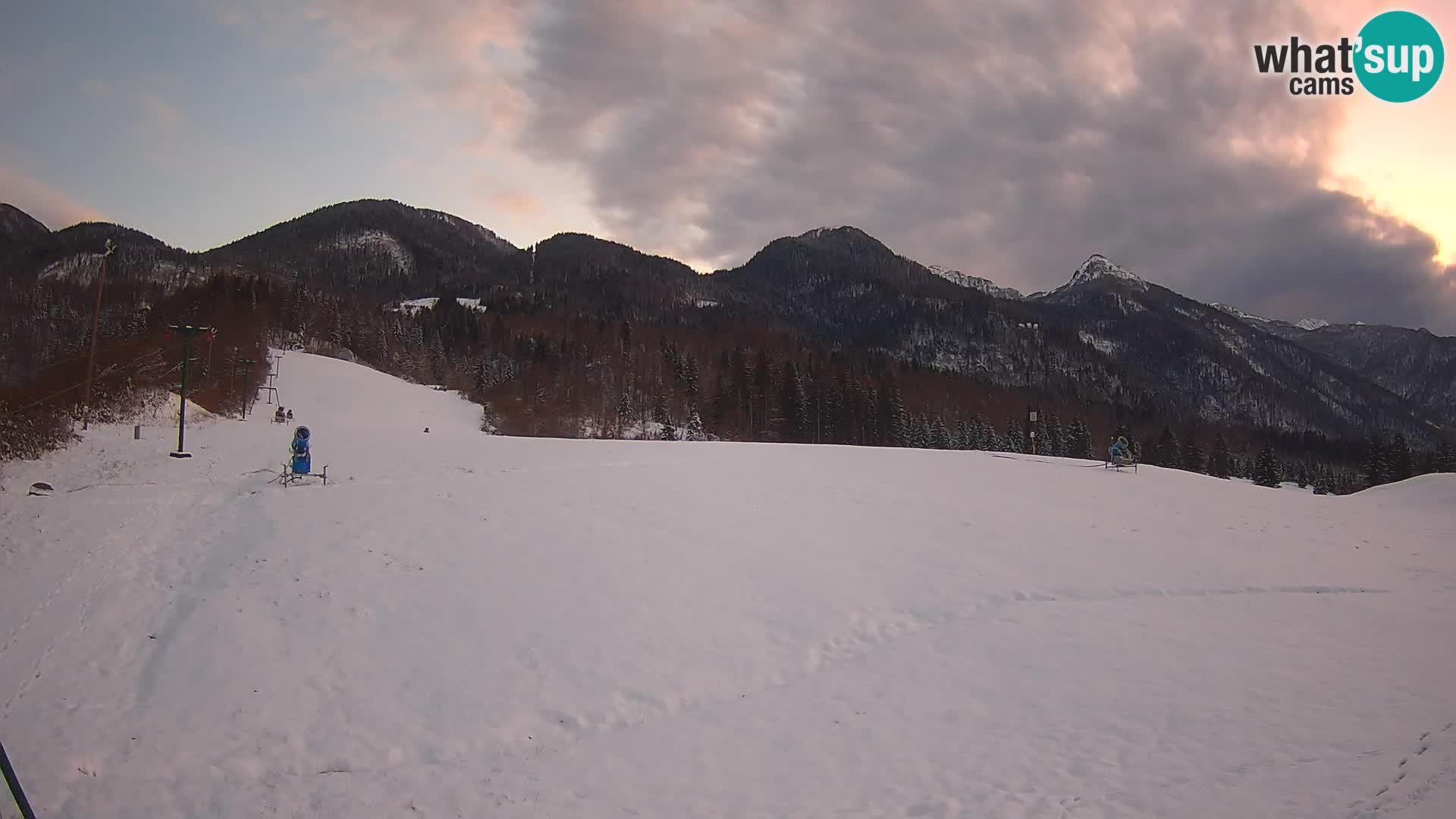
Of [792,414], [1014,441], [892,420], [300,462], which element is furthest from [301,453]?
[1014,441]

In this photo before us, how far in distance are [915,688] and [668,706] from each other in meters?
4.07

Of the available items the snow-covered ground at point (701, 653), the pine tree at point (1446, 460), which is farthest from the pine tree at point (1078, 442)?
the snow-covered ground at point (701, 653)

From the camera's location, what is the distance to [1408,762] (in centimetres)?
736

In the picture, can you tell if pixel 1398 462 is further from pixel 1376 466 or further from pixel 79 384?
pixel 79 384

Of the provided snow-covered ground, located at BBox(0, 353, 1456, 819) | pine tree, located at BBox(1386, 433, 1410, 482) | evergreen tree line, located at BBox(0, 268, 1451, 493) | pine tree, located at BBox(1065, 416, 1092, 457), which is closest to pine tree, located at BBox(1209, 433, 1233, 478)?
evergreen tree line, located at BBox(0, 268, 1451, 493)

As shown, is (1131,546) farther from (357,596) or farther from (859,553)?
(357,596)

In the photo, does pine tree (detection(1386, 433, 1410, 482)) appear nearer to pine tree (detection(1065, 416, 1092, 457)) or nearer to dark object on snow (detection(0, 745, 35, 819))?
pine tree (detection(1065, 416, 1092, 457))

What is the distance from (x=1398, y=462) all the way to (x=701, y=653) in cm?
11759

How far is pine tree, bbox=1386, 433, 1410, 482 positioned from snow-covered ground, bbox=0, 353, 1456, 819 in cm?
8989

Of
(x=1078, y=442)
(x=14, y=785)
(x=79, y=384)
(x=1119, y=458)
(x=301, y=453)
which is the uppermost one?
(x=79, y=384)

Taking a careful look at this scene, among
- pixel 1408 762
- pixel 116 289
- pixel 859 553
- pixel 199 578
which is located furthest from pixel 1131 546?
pixel 116 289

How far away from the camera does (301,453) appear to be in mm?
22750

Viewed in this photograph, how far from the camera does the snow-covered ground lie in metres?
8.62

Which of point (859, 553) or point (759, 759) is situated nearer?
point (759, 759)
